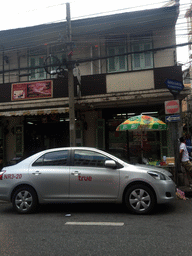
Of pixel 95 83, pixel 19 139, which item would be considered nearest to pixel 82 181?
pixel 95 83

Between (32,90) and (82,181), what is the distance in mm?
7357

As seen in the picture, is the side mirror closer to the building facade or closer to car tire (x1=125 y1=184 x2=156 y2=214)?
car tire (x1=125 y1=184 x2=156 y2=214)

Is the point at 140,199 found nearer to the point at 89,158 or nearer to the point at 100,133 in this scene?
the point at 89,158

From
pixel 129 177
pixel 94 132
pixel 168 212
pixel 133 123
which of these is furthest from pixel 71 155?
pixel 94 132

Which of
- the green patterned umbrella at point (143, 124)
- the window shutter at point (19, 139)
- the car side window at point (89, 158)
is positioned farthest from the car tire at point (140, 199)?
the window shutter at point (19, 139)

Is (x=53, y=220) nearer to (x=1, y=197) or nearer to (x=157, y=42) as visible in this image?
(x=1, y=197)

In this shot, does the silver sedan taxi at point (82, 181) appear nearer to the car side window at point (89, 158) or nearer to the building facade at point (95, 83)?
the car side window at point (89, 158)

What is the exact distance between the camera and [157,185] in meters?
5.09

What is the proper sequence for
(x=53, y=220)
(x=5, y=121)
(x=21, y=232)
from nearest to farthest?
(x=21, y=232) < (x=53, y=220) < (x=5, y=121)

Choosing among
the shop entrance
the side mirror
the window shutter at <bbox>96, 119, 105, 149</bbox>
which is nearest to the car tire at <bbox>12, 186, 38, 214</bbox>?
the side mirror

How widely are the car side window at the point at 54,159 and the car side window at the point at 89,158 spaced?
0.27 meters

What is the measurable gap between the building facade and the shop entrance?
2.2 inches

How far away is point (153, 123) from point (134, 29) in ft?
18.9

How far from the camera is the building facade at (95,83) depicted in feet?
34.0
